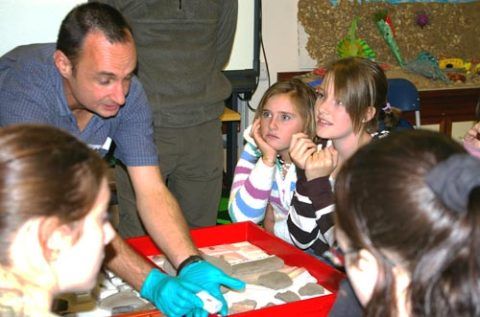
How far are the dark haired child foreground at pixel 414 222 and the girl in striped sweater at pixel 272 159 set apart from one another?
98 cm

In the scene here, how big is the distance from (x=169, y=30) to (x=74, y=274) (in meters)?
1.63

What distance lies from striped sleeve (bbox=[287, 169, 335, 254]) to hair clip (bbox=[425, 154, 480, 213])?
30.1 inches

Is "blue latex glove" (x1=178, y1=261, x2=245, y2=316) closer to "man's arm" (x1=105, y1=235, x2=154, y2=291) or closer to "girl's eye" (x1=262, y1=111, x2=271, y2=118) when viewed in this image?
"man's arm" (x1=105, y1=235, x2=154, y2=291)

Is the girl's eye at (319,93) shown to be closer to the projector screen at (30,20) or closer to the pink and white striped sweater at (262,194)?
the pink and white striped sweater at (262,194)

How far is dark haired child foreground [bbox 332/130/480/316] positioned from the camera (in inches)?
31.8

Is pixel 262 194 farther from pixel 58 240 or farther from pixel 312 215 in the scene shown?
pixel 58 240

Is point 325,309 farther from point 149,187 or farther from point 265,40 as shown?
point 265,40

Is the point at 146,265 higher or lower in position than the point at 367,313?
lower

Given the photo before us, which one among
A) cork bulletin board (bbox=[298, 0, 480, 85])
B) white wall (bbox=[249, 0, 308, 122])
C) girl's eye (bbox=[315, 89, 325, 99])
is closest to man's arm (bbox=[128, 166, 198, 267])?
girl's eye (bbox=[315, 89, 325, 99])

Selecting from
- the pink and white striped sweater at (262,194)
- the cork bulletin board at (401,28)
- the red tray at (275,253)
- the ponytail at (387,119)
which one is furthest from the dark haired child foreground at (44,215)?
the cork bulletin board at (401,28)

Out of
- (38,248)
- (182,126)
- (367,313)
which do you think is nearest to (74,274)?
(38,248)

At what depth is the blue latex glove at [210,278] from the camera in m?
1.36

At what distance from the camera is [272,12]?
12.3ft

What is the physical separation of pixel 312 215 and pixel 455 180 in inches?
35.4
